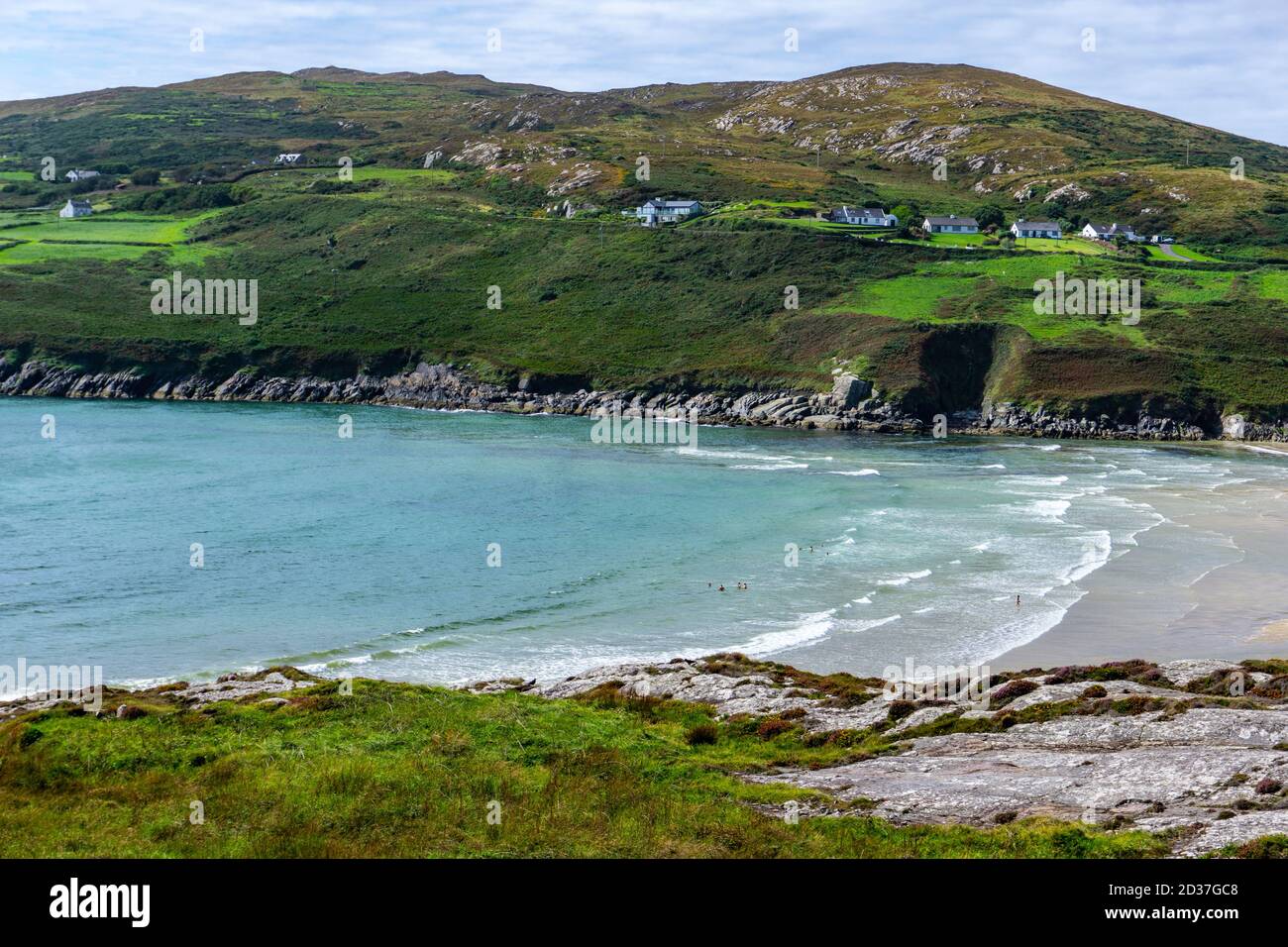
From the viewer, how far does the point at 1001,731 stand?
26.5 meters

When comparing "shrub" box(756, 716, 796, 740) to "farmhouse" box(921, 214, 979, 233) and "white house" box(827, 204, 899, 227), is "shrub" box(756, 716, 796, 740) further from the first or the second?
"farmhouse" box(921, 214, 979, 233)

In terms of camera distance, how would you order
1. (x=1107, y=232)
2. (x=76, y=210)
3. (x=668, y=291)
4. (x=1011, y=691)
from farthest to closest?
(x=76, y=210) < (x=1107, y=232) < (x=668, y=291) < (x=1011, y=691)

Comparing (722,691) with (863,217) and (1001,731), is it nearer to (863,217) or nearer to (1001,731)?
(1001,731)

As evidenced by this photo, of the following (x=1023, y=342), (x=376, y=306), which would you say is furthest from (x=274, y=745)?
(x=376, y=306)

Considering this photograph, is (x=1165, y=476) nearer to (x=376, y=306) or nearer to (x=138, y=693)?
(x=138, y=693)

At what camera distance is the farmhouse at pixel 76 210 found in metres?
179

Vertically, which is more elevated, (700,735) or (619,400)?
(619,400)
